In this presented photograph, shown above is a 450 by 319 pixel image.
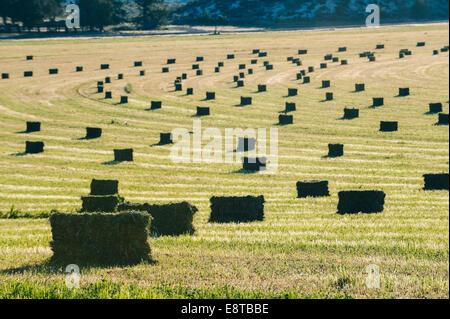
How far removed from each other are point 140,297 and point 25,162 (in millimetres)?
25540

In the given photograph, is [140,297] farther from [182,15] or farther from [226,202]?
[182,15]

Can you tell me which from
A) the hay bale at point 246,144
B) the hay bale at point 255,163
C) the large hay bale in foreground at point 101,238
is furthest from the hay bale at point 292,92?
the large hay bale in foreground at point 101,238

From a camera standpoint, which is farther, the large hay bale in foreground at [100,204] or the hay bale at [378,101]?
the hay bale at [378,101]

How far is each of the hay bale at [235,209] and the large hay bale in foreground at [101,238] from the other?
8235 millimetres

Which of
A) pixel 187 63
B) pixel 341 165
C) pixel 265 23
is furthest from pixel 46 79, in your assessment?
pixel 265 23

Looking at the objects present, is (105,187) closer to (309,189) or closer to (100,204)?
(100,204)

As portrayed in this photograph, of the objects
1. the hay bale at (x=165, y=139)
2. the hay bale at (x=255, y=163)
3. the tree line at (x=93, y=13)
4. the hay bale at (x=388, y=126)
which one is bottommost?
the hay bale at (x=255, y=163)

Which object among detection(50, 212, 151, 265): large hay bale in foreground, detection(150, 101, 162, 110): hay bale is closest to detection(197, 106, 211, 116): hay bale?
detection(150, 101, 162, 110): hay bale

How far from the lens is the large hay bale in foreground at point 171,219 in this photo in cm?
1770

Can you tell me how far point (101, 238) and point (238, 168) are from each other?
818 inches

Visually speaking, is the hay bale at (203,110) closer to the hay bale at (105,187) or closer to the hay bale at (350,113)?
the hay bale at (350,113)

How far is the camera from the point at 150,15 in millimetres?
122750

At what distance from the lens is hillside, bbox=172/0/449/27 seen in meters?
134

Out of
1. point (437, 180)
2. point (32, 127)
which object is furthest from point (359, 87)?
point (437, 180)
